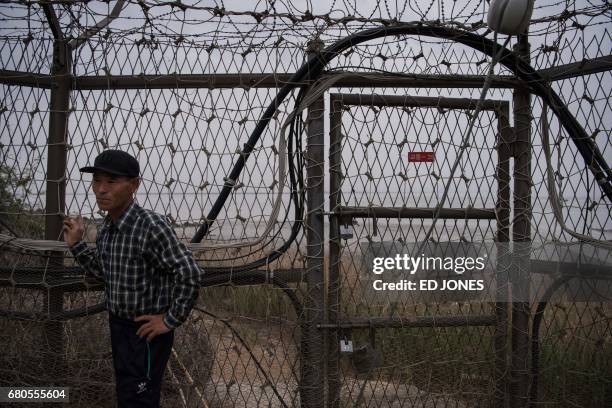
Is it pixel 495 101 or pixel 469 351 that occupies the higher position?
pixel 495 101

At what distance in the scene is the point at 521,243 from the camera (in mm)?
2629

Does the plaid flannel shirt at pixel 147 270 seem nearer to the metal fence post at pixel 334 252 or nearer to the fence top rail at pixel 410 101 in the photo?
the metal fence post at pixel 334 252

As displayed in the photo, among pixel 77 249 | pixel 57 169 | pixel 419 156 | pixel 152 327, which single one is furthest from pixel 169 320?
pixel 419 156

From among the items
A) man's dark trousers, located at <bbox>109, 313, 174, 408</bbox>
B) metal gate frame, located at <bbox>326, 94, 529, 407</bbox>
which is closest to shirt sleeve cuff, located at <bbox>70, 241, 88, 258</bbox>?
man's dark trousers, located at <bbox>109, 313, 174, 408</bbox>

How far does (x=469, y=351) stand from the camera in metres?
2.76

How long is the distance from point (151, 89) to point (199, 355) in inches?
62.7

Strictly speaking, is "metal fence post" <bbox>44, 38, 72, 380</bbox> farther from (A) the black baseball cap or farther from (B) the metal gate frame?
(B) the metal gate frame

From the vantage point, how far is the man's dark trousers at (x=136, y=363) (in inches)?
79.4

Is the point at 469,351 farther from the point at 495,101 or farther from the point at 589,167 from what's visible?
the point at 495,101

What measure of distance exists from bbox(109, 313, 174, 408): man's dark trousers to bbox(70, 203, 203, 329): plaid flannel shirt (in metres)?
0.08

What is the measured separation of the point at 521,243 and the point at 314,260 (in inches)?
44.2

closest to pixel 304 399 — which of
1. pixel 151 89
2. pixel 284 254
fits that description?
pixel 284 254

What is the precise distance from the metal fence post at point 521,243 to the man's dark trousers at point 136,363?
1.81 m

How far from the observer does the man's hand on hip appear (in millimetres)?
1974
